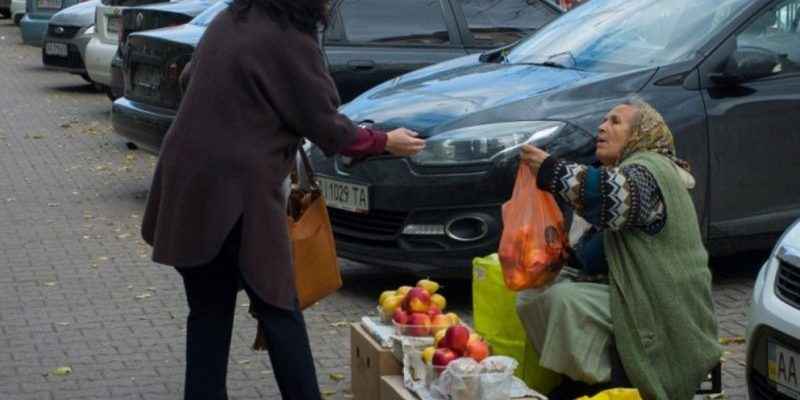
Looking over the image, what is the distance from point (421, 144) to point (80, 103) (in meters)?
13.4

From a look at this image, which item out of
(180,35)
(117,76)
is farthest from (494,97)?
(117,76)

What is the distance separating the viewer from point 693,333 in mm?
5438

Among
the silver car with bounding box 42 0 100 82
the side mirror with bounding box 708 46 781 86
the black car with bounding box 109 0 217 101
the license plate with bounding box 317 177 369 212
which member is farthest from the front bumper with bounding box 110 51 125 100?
the side mirror with bounding box 708 46 781 86

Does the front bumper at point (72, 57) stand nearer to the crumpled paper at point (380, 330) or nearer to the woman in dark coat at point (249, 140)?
the crumpled paper at point (380, 330)

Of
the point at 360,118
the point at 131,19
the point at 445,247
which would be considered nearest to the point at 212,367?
the point at 445,247

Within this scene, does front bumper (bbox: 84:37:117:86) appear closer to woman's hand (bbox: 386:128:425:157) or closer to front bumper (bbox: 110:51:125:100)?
front bumper (bbox: 110:51:125:100)

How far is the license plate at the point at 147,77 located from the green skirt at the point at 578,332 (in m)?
5.93

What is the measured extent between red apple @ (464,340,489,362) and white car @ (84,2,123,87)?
37.6ft

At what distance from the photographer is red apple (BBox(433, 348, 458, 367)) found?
206 inches

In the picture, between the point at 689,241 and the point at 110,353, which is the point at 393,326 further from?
the point at 110,353

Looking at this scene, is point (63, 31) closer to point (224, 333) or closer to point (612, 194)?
point (224, 333)

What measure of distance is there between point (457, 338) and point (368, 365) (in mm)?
594

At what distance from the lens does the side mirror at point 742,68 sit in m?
7.62

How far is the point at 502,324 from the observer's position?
602 cm
